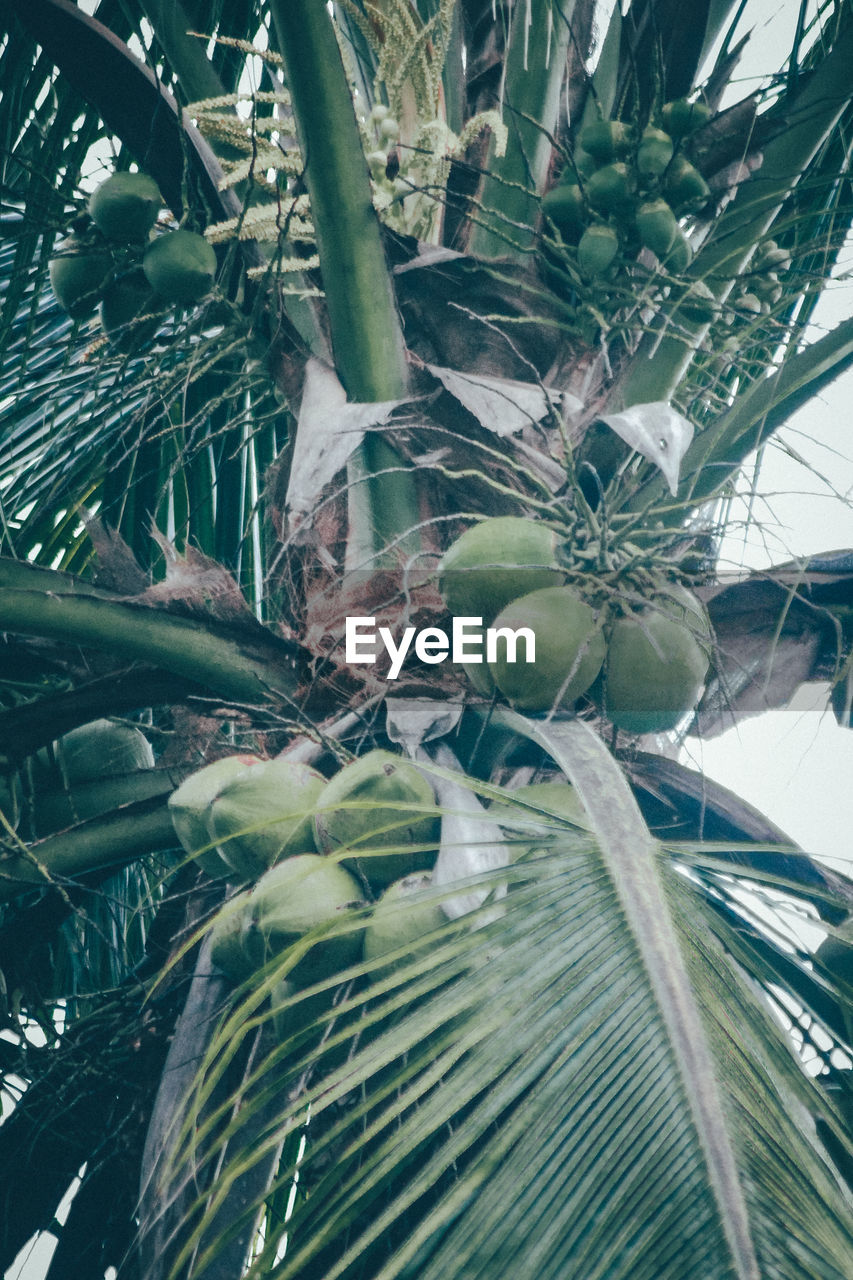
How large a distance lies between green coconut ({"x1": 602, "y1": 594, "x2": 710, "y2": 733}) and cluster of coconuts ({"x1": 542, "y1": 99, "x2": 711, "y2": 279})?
0.51 meters

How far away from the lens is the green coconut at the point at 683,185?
142 cm

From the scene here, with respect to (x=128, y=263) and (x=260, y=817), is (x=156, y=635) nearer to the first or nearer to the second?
(x=260, y=817)

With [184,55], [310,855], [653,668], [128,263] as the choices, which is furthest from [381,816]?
[184,55]

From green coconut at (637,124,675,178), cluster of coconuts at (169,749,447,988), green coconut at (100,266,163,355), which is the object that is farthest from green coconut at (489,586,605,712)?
green coconut at (100,266,163,355)

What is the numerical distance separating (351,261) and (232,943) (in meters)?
0.82

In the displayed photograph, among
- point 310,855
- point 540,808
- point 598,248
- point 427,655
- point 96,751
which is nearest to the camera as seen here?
point 540,808

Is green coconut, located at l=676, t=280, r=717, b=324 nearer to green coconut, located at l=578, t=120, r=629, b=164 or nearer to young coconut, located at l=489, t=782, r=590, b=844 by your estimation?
green coconut, located at l=578, t=120, r=629, b=164

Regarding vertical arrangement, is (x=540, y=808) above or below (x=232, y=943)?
above

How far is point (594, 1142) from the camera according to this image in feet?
2.48

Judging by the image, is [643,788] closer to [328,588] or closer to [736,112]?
[328,588]

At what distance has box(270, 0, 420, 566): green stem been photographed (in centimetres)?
125

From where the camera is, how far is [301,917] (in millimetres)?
1056

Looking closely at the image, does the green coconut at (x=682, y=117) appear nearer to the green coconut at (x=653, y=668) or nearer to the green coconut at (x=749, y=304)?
the green coconut at (x=749, y=304)

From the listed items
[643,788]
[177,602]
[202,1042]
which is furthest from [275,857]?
[643,788]
